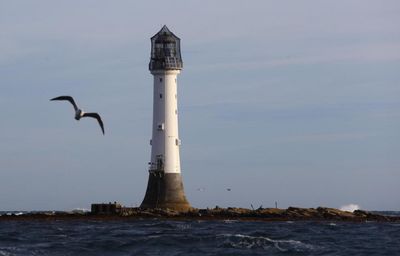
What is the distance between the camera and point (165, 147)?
244 ft

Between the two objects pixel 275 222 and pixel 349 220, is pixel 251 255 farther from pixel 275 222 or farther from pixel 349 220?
pixel 349 220

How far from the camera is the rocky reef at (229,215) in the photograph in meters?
71.8

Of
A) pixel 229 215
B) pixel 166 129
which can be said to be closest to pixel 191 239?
pixel 166 129

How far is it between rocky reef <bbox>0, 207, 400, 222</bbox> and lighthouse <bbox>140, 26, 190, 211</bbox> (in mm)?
1258


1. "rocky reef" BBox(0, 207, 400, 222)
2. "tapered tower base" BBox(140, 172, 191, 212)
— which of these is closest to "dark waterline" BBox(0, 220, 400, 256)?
"rocky reef" BBox(0, 207, 400, 222)

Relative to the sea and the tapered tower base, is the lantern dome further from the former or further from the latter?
the sea

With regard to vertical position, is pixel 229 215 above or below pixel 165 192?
below

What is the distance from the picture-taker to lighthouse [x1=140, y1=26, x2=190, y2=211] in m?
74.2

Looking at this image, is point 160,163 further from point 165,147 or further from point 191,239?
point 191,239

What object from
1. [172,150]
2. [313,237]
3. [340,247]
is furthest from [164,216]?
[340,247]

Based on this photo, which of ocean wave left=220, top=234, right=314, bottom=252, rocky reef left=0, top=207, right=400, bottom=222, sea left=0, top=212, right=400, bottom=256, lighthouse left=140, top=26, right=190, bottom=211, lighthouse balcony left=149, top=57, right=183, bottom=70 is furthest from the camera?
lighthouse balcony left=149, top=57, right=183, bottom=70

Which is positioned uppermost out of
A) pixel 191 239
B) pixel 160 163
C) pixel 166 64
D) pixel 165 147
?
pixel 166 64

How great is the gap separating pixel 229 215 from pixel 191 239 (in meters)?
24.5

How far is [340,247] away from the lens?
4928cm
